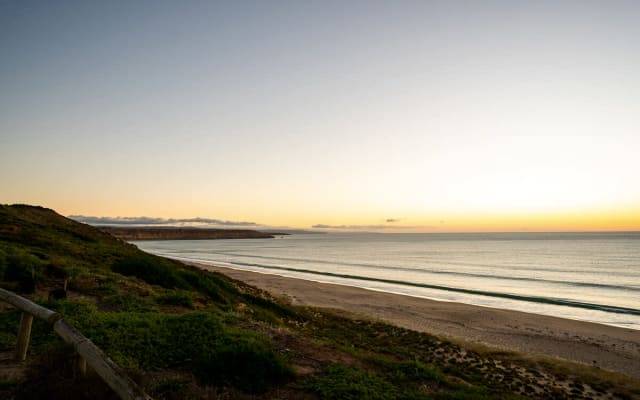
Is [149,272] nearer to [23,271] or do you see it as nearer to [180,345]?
[23,271]

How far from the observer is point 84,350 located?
16.2 feet

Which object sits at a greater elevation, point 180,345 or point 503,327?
point 180,345

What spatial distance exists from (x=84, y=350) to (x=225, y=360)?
2721 mm

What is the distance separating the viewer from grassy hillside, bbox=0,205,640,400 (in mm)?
6188

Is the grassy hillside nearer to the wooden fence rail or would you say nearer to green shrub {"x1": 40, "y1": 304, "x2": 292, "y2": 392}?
green shrub {"x1": 40, "y1": 304, "x2": 292, "y2": 392}

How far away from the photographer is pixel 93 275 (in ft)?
47.2

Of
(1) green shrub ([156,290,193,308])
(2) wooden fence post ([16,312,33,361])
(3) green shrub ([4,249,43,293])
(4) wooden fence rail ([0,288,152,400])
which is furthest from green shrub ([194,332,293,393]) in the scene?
(3) green shrub ([4,249,43,293])

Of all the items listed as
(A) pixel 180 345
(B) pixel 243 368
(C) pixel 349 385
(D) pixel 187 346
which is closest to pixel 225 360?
(B) pixel 243 368

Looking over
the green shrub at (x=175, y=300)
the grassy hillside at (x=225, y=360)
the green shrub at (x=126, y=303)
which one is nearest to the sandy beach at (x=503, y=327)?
the grassy hillside at (x=225, y=360)

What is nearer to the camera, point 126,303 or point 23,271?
point 126,303

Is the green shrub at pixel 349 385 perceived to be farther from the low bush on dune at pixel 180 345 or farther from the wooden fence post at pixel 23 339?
the wooden fence post at pixel 23 339

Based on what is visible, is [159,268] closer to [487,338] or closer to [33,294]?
[33,294]

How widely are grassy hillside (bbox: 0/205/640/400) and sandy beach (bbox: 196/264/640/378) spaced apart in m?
3.37

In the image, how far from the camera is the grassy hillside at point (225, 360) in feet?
20.3
